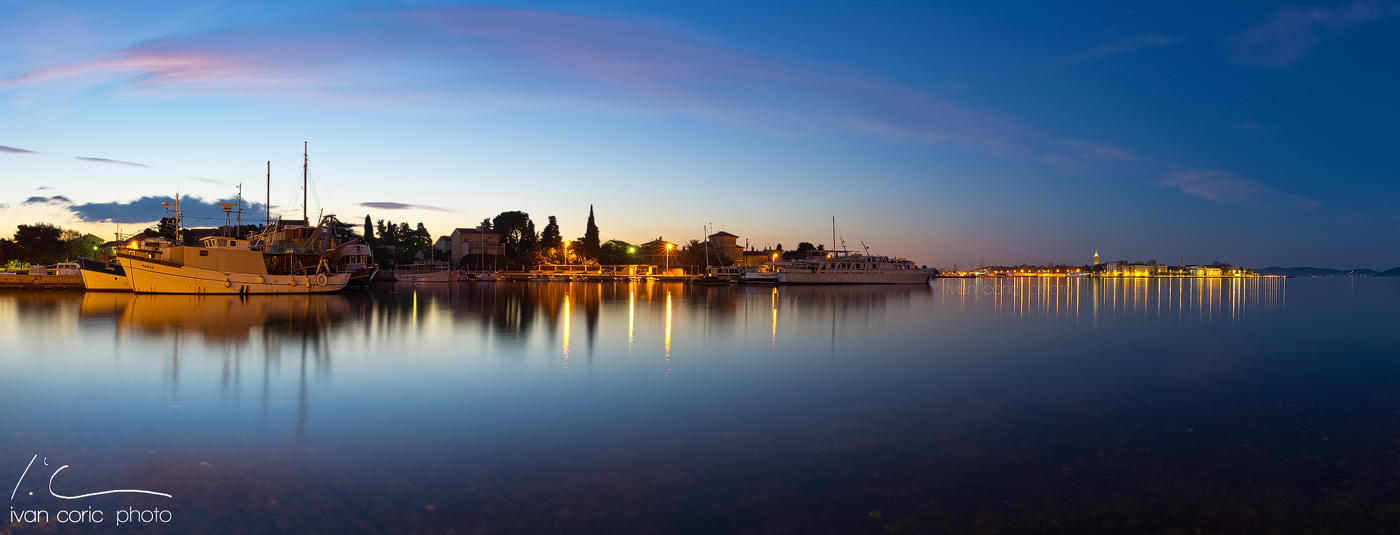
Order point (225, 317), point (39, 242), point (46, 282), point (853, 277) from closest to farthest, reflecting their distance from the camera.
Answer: point (225, 317), point (46, 282), point (39, 242), point (853, 277)

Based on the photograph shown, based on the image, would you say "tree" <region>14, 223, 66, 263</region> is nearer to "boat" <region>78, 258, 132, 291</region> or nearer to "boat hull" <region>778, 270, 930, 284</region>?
"boat" <region>78, 258, 132, 291</region>

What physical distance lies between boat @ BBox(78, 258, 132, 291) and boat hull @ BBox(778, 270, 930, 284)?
61.1m

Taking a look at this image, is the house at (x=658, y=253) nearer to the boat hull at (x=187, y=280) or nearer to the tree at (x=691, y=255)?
the tree at (x=691, y=255)

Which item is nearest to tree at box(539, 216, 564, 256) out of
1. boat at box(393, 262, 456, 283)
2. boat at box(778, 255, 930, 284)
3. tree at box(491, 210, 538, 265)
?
tree at box(491, 210, 538, 265)

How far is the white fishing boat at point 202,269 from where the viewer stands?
40.1 m

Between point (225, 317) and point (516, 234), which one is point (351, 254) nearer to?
point (225, 317)

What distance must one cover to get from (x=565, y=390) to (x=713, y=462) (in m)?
4.92

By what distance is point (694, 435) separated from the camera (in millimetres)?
8578

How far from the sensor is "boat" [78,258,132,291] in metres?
44.2

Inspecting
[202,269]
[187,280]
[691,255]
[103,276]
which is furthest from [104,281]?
[691,255]

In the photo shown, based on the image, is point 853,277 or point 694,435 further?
point 853,277

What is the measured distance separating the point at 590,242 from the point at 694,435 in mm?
104150

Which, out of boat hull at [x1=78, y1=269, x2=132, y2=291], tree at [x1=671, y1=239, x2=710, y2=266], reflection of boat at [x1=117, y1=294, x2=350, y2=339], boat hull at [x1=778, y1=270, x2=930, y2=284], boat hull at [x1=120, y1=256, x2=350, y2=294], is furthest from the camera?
tree at [x1=671, y1=239, x2=710, y2=266]

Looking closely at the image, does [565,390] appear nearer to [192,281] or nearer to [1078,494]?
[1078,494]
